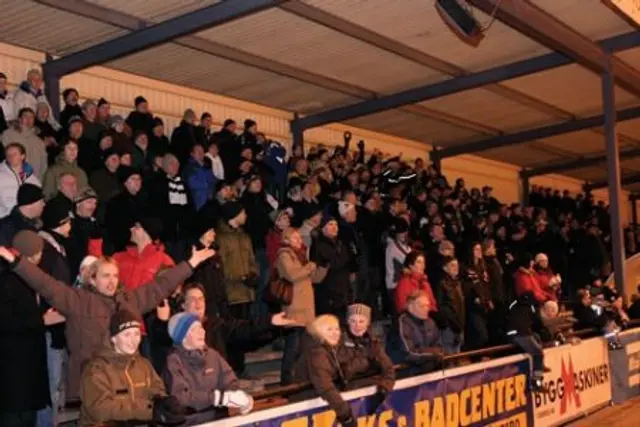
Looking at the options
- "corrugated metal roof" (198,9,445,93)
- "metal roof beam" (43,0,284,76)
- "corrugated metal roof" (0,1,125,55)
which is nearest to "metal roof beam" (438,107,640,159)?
"corrugated metal roof" (198,9,445,93)

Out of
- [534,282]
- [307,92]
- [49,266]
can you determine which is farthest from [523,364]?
[307,92]

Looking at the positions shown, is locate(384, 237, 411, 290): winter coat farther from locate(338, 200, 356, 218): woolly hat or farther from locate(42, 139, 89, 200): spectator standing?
locate(42, 139, 89, 200): spectator standing

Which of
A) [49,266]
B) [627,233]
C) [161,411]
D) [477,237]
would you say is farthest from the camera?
[627,233]

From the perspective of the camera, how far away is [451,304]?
34.2ft

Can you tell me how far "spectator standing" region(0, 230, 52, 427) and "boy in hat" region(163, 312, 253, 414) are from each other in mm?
864

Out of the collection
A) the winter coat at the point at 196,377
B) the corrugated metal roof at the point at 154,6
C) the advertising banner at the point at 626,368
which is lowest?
the advertising banner at the point at 626,368

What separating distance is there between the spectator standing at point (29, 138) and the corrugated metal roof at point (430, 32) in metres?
4.07

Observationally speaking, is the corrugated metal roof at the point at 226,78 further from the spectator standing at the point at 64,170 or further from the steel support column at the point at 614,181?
the steel support column at the point at 614,181

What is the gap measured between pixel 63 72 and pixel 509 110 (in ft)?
34.4

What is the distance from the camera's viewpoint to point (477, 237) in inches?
589

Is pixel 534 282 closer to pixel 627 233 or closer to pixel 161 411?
pixel 161 411

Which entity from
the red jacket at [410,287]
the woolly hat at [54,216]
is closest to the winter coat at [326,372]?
the woolly hat at [54,216]

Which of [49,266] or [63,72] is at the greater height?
[63,72]

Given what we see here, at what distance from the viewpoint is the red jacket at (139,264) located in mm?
7133
